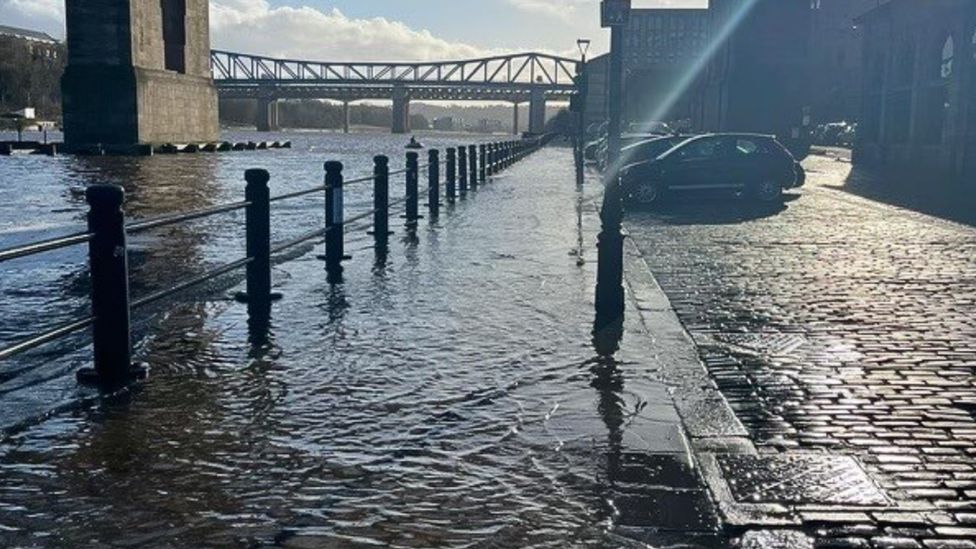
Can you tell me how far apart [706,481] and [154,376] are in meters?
3.49

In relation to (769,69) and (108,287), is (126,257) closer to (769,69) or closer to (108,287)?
(108,287)

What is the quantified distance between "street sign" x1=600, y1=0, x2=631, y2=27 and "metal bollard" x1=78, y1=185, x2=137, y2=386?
5018 mm

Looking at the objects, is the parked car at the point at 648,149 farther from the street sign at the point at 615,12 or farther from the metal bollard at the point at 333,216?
the street sign at the point at 615,12

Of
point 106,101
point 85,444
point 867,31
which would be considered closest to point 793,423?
point 85,444

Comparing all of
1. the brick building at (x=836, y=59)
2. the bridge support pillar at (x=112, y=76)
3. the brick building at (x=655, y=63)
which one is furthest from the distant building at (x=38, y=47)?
the brick building at (x=836, y=59)

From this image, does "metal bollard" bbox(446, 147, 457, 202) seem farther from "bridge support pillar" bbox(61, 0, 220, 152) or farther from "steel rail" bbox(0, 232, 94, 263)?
"bridge support pillar" bbox(61, 0, 220, 152)

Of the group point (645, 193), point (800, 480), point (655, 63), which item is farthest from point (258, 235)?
point (655, 63)

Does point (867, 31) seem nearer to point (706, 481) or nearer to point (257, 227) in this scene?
point (257, 227)

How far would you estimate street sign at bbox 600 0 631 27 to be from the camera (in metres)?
9.26

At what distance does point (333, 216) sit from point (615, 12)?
3.65 meters

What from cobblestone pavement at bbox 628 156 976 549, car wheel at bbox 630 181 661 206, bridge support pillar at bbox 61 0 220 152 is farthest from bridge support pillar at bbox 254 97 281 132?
cobblestone pavement at bbox 628 156 976 549

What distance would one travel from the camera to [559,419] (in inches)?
213

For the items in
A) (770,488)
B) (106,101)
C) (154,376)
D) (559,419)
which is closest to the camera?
(770,488)

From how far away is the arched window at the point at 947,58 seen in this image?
1294 inches
